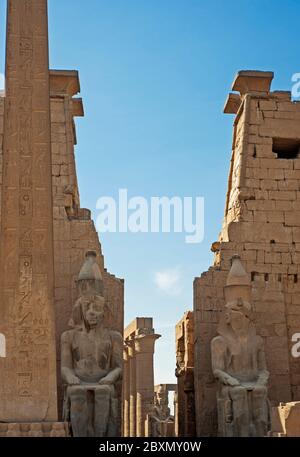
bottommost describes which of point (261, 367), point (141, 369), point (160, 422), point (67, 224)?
point (160, 422)

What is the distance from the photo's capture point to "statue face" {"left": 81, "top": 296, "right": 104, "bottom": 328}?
8.18 metres

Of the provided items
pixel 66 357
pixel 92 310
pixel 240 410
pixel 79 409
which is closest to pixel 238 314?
pixel 240 410

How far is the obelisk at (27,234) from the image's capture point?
6551 mm

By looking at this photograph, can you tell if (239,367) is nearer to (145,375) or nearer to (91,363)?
(91,363)

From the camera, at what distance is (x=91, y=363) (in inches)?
322

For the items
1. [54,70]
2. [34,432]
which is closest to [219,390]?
[34,432]

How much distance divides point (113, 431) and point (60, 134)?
4.27 meters

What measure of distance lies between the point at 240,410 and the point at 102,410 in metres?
1.44

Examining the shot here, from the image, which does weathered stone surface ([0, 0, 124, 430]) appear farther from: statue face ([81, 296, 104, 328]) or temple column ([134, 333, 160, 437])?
temple column ([134, 333, 160, 437])

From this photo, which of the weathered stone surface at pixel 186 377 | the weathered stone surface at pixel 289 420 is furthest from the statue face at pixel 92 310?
the weathered stone surface at pixel 289 420

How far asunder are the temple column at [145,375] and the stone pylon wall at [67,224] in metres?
4.79

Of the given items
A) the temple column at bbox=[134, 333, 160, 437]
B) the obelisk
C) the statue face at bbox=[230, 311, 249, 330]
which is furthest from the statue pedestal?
the temple column at bbox=[134, 333, 160, 437]

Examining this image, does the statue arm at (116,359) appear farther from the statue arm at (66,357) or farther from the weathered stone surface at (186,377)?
the weathered stone surface at (186,377)
